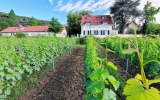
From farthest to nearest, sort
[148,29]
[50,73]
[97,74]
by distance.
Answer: [148,29] → [50,73] → [97,74]

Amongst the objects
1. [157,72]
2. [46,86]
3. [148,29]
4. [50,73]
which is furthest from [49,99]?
[148,29]

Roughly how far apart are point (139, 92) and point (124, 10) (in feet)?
149

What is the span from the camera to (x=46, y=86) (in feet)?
18.8

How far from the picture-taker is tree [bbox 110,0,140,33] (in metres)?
43.1

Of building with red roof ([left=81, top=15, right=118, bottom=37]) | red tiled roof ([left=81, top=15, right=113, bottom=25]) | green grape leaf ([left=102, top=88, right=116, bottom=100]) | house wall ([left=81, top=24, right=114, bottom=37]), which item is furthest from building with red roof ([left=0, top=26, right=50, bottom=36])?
green grape leaf ([left=102, top=88, right=116, bottom=100])

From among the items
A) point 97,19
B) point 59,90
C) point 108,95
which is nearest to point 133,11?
point 97,19

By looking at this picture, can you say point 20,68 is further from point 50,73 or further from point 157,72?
point 157,72

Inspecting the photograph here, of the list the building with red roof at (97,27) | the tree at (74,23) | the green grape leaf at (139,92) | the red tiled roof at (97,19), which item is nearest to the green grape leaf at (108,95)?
the green grape leaf at (139,92)

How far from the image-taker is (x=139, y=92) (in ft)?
1.90

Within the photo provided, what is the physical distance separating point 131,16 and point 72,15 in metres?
16.4

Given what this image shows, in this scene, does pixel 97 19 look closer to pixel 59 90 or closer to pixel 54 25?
pixel 54 25

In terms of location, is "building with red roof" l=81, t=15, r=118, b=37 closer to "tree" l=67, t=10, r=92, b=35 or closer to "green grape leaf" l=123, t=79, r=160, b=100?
"tree" l=67, t=10, r=92, b=35

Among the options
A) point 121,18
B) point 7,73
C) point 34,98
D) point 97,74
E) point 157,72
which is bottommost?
point 34,98

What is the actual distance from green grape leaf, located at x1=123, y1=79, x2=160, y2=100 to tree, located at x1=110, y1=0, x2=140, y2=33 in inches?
1750
